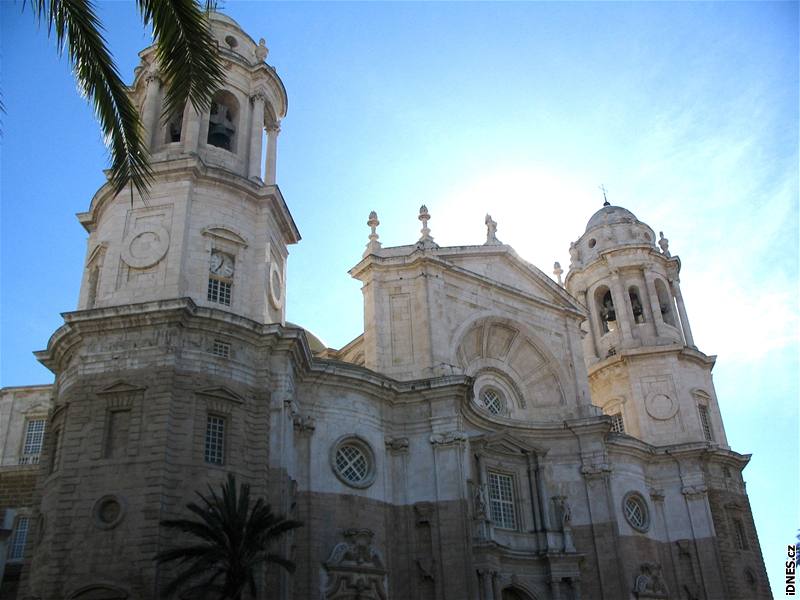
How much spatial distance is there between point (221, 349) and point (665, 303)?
1133 inches

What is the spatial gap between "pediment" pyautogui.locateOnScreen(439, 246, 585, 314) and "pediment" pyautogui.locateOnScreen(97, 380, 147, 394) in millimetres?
14673

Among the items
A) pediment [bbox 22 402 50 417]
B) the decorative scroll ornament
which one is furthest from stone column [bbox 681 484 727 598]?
pediment [bbox 22 402 50 417]

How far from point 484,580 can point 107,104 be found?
69.0 feet

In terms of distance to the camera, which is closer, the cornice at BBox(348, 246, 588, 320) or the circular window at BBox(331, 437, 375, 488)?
the circular window at BBox(331, 437, 375, 488)

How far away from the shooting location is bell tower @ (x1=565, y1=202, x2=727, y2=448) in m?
39.3

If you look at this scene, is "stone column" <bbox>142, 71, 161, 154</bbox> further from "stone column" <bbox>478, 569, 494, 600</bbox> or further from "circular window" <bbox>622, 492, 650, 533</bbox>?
"circular window" <bbox>622, 492, 650, 533</bbox>

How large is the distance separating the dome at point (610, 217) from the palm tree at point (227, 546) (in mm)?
32368

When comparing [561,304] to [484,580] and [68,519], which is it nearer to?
[484,580]

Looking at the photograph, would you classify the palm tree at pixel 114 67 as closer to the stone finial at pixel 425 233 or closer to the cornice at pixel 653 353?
the stone finial at pixel 425 233

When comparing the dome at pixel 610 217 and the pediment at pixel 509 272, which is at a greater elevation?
the dome at pixel 610 217

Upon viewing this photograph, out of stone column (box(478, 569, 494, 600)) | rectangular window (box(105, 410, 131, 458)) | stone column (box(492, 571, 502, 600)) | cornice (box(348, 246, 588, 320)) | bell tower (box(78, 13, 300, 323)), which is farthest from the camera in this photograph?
cornice (box(348, 246, 588, 320))

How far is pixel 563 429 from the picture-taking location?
33719 mm

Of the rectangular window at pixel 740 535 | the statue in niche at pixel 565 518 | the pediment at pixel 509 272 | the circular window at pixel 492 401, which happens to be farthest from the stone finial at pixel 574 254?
the statue in niche at pixel 565 518

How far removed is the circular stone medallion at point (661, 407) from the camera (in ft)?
128
